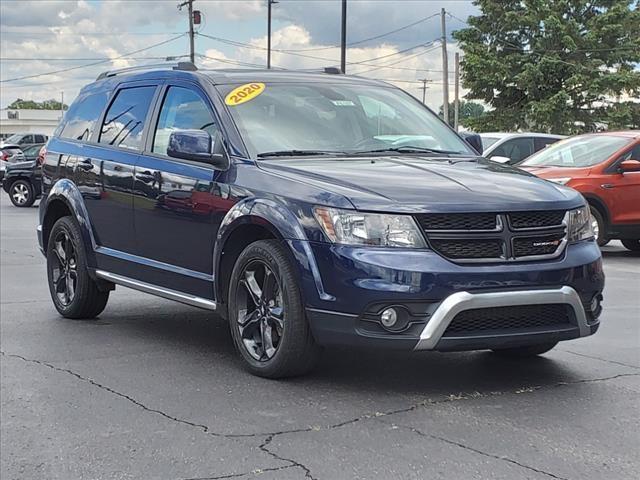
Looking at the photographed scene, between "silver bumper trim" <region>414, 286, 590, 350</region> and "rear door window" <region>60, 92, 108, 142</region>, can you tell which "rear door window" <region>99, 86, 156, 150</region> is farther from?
"silver bumper trim" <region>414, 286, 590, 350</region>

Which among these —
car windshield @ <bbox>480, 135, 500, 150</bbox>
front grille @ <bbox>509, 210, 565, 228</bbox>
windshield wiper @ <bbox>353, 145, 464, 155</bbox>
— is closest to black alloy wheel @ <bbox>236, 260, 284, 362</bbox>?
windshield wiper @ <bbox>353, 145, 464, 155</bbox>

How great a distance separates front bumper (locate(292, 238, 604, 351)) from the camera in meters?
4.43

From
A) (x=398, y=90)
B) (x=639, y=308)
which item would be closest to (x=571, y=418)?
(x=398, y=90)

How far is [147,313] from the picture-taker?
7.54 m

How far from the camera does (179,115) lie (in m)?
6.13

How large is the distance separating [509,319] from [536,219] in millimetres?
562

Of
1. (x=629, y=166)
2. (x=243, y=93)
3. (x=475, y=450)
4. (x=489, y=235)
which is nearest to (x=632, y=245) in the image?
(x=629, y=166)

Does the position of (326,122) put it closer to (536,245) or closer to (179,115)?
(179,115)

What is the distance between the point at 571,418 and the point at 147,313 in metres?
4.20

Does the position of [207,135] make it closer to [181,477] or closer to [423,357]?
[423,357]

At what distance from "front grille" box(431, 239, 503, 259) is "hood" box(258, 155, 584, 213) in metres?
0.17

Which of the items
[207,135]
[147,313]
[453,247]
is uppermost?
[207,135]

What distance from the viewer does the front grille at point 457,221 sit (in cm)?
450

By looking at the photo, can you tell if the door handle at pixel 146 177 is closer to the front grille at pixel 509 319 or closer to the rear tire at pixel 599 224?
the front grille at pixel 509 319
